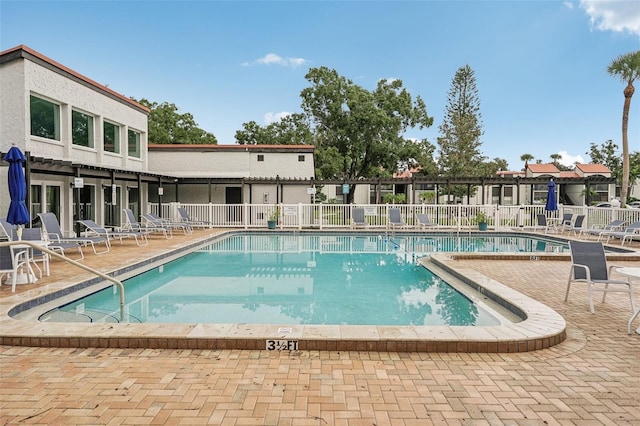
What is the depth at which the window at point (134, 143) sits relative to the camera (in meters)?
18.2

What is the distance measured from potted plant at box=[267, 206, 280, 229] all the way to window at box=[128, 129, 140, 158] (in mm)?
6464

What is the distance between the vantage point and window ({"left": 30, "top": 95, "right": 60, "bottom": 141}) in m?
12.1

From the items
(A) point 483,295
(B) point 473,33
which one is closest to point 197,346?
(A) point 483,295

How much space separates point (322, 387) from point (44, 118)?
13166 mm

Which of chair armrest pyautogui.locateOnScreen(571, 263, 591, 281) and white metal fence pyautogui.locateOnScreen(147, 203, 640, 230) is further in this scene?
white metal fence pyautogui.locateOnScreen(147, 203, 640, 230)

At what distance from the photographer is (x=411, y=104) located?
3109cm

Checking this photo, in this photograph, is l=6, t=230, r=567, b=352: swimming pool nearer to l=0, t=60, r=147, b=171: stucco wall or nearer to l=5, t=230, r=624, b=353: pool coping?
l=5, t=230, r=624, b=353: pool coping

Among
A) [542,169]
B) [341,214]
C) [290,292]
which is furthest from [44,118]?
[542,169]

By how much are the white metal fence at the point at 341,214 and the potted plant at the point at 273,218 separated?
0.10 metres

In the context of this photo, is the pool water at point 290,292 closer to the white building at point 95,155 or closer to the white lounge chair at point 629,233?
the white building at point 95,155

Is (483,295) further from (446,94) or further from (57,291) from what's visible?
(446,94)

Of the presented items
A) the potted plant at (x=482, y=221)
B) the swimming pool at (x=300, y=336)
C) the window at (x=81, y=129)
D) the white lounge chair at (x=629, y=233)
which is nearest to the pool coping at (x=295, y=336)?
the swimming pool at (x=300, y=336)

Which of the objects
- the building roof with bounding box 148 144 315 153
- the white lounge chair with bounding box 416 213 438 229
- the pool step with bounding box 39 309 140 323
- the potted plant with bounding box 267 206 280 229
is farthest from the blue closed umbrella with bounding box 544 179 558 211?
the pool step with bounding box 39 309 140 323

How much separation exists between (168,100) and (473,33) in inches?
905
